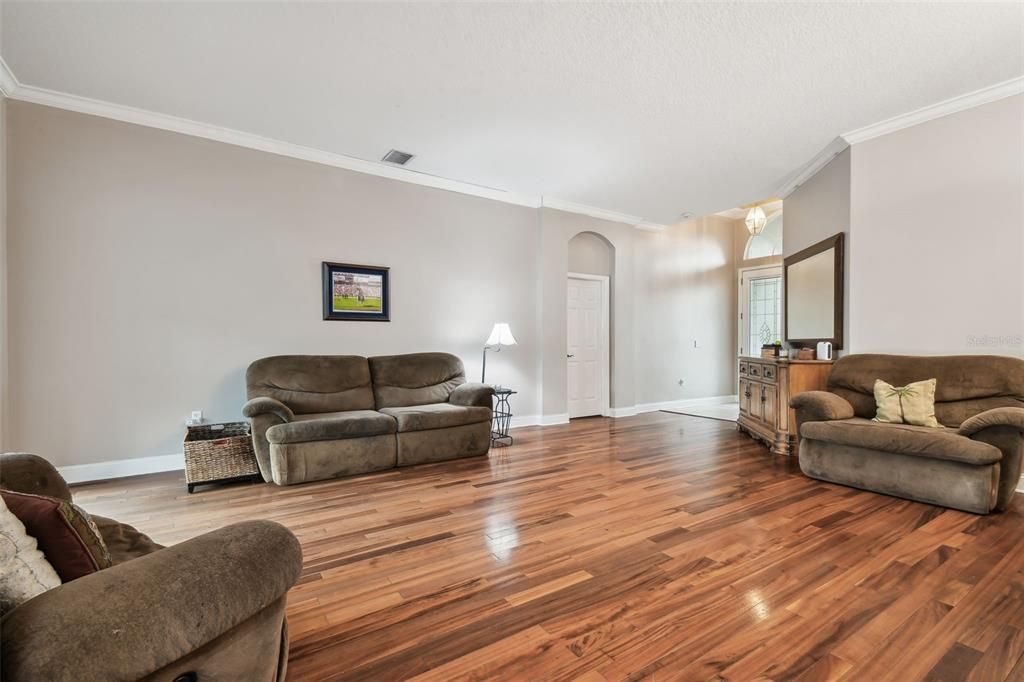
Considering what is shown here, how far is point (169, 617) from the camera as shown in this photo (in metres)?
0.85

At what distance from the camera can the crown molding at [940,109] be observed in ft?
10.7

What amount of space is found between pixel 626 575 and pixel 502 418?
3.38 metres

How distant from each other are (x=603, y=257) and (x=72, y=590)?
645 cm

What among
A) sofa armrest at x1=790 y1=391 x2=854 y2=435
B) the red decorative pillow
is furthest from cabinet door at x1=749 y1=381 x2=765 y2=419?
the red decorative pillow

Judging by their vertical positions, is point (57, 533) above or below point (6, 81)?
below

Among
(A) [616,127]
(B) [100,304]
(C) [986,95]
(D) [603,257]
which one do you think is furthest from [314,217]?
(C) [986,95]

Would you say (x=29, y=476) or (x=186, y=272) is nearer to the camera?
(x=29, y=476)

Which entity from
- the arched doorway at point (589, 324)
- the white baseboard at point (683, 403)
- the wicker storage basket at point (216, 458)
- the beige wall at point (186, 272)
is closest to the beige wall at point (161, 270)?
the beige wall at point (186, 272)

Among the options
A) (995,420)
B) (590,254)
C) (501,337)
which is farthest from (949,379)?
(590,254)

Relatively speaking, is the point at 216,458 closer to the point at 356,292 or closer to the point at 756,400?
the point at 356,292

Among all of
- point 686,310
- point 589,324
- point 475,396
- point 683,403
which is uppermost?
point 686,310

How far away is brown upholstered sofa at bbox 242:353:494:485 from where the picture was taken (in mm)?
3461

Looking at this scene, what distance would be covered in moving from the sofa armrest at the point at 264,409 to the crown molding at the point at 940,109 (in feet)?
17.1

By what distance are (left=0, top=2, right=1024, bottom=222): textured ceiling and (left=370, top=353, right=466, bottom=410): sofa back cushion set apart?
2037 millimetres
